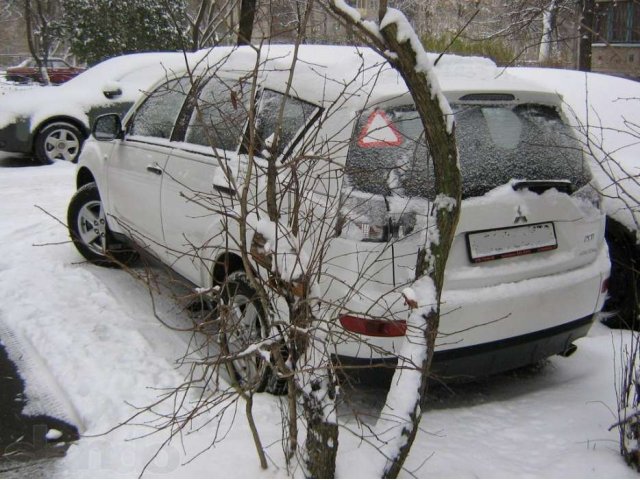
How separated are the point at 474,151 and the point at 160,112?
2.53 m

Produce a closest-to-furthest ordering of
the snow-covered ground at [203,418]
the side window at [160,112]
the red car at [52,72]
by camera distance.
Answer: the snow-covered ground at [203,418]
the side window at [160,112]
the red car at [52,72]

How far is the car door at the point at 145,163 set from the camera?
4543 millimetres

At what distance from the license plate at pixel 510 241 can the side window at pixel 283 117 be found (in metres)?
0.99

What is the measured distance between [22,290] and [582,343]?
3995mm

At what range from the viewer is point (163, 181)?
4.41 metres

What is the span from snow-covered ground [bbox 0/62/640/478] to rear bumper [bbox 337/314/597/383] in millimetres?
261

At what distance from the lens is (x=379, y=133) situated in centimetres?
303

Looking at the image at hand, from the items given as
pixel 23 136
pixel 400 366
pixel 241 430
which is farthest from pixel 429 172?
pixel 23 136

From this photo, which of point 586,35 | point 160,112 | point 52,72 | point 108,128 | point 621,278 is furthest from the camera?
point 52,72

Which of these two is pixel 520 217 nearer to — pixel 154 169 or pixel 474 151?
pixel 474 151

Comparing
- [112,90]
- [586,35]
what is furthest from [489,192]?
[112,90]

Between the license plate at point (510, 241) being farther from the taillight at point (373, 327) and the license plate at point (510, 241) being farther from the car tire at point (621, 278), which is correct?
the car tire at point (621, 278)

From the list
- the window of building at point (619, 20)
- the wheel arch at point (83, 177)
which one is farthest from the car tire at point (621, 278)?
the wheel arch at point (83, 177)

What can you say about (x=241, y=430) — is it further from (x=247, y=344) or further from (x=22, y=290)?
(x=22, y=290)
